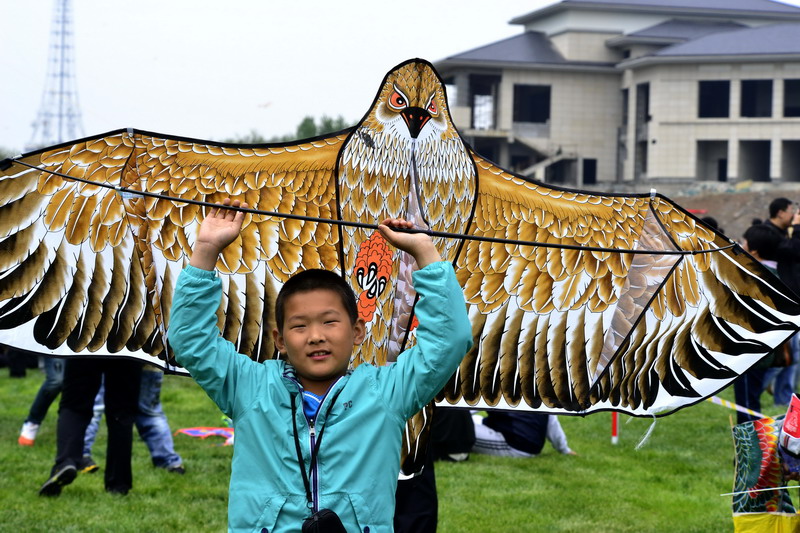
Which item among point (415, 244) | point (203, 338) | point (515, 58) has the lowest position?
point (203, 338)

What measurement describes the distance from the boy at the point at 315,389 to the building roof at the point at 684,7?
46784 millimetres

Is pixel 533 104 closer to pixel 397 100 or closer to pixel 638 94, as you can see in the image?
pixel 638 94

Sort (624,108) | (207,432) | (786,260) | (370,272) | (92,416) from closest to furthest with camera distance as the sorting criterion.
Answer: (370,272) → (92,416) → (786,260) → (207,432) → (624,108)

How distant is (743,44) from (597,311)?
1718 inches

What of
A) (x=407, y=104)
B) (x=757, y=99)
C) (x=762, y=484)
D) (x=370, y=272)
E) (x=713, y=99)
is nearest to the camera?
(x=407, y=104)

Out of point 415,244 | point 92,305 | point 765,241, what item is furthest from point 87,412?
point 765,241

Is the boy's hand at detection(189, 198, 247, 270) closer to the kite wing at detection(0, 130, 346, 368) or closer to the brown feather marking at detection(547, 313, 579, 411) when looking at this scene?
the kite wing at detection(0, 130, 346, 368)

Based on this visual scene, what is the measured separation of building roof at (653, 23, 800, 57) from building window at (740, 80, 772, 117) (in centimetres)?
190

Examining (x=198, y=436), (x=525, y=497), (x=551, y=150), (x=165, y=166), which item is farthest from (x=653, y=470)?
(x=551, y=150)

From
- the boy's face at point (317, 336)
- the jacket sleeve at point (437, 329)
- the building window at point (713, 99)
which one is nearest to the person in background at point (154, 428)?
the boy's face at point (317, 336)

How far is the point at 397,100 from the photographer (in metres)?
3.89

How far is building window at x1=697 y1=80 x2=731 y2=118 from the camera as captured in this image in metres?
46.5

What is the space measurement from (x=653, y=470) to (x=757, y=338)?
353 cm

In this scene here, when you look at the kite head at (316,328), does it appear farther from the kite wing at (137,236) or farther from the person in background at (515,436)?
the person in background at (515,436)
